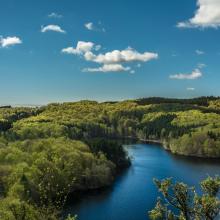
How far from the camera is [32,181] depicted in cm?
→ 6544

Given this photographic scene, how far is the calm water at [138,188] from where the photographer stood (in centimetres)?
6606

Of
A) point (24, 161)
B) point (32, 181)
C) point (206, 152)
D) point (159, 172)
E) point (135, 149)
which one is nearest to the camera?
point (32, 181)

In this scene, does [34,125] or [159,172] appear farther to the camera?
[34,125]

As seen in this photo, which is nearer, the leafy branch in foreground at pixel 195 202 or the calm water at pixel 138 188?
the leafy branch in foreground at pixel 195 202

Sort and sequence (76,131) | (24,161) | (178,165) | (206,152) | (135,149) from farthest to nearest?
(76,131) < (135,149) < (206,152) < (178,165) < (24,161)

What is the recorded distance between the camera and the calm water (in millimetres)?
66062

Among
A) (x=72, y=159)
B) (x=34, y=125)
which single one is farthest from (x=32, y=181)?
(x=34, y=125)

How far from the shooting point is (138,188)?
8400 cm

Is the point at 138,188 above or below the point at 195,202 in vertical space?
below

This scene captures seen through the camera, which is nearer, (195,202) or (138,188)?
(195,202)

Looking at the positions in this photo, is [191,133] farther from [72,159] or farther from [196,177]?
[72,159]

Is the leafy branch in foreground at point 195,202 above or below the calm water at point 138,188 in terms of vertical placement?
above

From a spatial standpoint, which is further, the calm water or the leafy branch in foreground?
the calm water

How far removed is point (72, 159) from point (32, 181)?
764 inches
